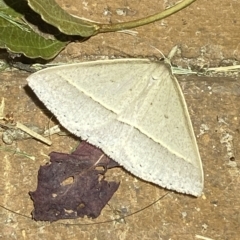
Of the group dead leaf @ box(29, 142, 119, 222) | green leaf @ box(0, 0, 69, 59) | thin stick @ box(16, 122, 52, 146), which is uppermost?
green leaf @ box(0, 0, 69, 59)

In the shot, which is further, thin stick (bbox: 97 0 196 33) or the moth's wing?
thin stick (bbox: 97 0 196 33)

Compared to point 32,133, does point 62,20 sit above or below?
above

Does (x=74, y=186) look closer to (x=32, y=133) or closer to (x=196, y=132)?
(x=32, y=133)

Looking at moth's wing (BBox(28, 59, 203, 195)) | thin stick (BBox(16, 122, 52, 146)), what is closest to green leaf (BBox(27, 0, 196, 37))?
moth's wing (BBox(28, 59, 203, 195))

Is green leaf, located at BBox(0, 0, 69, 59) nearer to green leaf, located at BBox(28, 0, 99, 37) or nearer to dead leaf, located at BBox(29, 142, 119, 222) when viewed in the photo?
green leaf, located at BBox(28, 0, 99, 37)

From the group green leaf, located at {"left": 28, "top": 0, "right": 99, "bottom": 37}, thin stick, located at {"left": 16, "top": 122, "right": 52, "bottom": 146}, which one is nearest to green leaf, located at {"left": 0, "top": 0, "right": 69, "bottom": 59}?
green leaf, located at {"left": 28, "top": 0, "right": 99, "bottom": 37}

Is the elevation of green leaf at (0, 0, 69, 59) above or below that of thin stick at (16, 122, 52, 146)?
above

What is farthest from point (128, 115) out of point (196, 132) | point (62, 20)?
point (62, 20)
